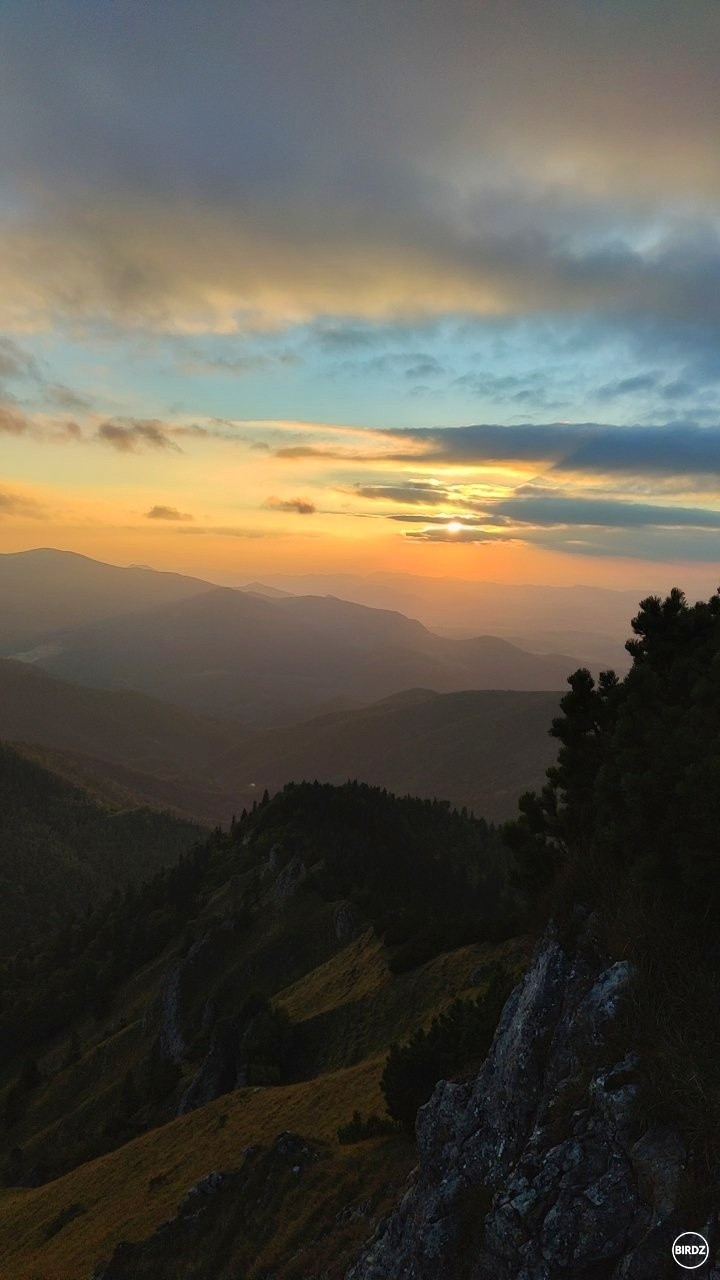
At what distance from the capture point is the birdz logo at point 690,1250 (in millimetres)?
11328

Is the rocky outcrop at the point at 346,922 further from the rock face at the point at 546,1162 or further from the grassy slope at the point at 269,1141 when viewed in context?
the rock face at the point at 546,1162

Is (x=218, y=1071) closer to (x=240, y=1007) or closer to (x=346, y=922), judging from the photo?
(x=240, y=1007)

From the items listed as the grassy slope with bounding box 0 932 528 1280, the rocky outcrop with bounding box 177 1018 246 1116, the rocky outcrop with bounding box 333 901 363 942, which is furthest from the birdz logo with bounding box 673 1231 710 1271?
the rocky outcrop with bounding box 333 901 363 942

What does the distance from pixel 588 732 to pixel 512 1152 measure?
20.6 m

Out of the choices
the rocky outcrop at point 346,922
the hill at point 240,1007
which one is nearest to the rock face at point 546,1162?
the hill at point 240,1007

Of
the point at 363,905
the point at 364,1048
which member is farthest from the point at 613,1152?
the point at 363,905

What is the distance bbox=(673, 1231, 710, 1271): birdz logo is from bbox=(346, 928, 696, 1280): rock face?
0.15 m

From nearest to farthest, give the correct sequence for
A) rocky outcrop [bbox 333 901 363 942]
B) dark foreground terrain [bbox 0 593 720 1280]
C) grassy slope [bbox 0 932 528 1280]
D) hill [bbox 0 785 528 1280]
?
dark foreground terrain [bbox 0 593 720 1280] < grassy slope [bbox 0 932 528 1280] < hill [bbox 0 785 528 1280] < rocky outcrop [bbox 333 901 363 942]

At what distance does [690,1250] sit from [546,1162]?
3.86m

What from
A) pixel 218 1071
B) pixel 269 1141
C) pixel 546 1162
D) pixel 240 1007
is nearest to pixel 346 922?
pixel 240 1007

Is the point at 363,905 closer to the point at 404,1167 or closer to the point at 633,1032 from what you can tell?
the point at 404,1167

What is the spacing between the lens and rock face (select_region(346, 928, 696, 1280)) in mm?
12805

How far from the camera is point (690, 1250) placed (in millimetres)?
11516

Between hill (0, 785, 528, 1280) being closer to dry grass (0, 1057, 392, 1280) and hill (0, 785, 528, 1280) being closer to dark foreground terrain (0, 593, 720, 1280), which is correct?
dry grass (0, 1057, 392, 1280)
